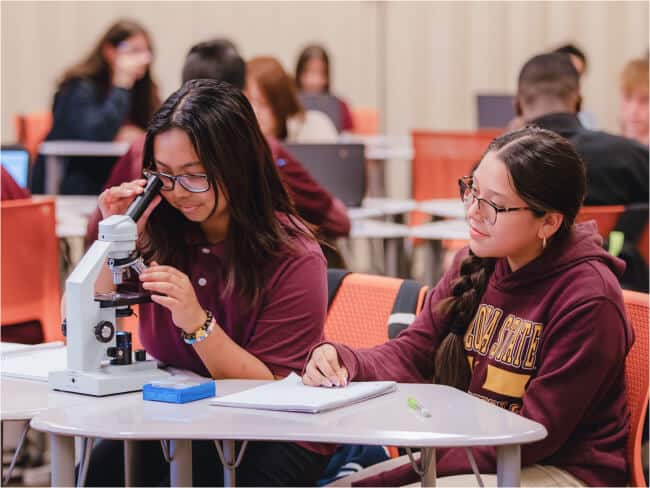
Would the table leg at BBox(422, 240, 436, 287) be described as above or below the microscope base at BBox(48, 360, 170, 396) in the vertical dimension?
below

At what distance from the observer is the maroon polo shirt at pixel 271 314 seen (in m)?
2.12

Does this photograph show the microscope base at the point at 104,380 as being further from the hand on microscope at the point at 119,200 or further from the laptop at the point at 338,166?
the laptop at the point at 338,166

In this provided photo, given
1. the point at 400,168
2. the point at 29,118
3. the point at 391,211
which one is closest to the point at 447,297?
the point at 391,211

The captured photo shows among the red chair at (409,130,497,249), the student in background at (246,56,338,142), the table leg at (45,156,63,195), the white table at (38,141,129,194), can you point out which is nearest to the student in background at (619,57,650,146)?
the red chair at (409,130,497,249)

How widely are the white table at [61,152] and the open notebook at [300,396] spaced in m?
3.22

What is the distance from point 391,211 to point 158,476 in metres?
2.48

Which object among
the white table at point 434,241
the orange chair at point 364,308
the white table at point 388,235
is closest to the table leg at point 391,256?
the white table at point 388,235

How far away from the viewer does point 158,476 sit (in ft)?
7.18

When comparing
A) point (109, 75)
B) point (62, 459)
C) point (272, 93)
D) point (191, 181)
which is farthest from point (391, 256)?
point (62, 459)

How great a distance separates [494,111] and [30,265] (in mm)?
4332

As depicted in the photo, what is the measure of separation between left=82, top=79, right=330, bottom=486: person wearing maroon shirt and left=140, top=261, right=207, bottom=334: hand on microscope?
6cm

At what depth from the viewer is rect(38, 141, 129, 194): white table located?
4910 mm

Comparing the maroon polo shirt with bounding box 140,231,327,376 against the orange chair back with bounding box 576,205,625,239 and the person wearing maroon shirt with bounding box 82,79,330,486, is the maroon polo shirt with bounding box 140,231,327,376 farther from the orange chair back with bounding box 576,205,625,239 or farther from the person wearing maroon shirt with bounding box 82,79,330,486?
the orange chair back with bounding box 576,205,625,239

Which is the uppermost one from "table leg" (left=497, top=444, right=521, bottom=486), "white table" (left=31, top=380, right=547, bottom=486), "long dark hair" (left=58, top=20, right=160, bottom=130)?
"long dark hair" (left=58, top=20, right=160, bottom=130)
